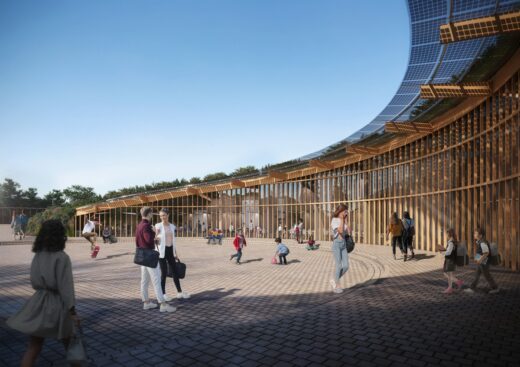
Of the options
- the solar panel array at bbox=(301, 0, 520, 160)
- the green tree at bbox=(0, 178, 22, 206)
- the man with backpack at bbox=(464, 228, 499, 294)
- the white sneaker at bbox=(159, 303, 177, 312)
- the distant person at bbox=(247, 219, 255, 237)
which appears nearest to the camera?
the white sneaker at bbox=(159, 303, 177, 312)

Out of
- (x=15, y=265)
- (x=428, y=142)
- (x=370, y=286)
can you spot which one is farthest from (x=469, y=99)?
(x=15, y=265)

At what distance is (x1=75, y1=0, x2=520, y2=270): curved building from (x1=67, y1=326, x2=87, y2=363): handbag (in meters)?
8.97

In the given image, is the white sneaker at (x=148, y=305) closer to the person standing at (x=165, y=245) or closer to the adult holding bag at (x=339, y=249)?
the person standing at (x=165, y=245)

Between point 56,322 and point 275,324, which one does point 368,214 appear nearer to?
point 275,324

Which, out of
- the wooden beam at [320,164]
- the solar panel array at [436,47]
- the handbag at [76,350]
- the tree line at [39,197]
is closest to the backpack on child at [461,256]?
the solar panel array at [436,47]

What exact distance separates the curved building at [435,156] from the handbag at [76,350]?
8.97 meters

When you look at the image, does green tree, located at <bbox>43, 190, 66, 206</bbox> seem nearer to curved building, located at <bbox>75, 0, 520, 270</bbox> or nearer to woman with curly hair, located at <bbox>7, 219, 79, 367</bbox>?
curved building, located at <bbox>75, 0, 520, 270</bbox>

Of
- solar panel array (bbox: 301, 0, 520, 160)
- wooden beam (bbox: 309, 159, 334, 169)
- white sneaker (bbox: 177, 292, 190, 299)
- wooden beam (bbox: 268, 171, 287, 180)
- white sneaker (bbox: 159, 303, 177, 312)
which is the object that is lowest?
white sneaker (bbox: 177, 292, 190, 299)

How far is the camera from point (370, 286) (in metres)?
8.09

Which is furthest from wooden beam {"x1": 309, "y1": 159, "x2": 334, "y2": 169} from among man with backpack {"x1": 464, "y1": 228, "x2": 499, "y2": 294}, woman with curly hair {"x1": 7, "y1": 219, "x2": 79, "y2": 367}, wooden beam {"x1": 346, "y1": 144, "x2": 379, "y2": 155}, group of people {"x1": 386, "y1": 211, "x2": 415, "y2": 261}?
woman with curly hair {"x1": 7, "y1": 219, "x2": 79, "y2": 367}

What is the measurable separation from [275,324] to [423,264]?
8.14 m

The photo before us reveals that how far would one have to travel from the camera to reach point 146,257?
5875 mm

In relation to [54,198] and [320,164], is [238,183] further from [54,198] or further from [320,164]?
[54,198]

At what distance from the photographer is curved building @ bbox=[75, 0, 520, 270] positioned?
10.2 m
